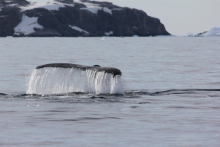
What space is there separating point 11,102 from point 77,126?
505 cm

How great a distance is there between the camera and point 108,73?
14109 mm

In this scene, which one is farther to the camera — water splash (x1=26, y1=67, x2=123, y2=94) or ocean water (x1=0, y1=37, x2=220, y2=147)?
water splash (x1=26, y1=67, x2=123, y2=94)

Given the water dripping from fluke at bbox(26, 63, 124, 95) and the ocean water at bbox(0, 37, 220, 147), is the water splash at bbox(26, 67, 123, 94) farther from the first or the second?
the ocean water at bbox(0, 37, 220, 147)

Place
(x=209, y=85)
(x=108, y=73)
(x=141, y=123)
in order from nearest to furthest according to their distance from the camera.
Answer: (x=141, y=123)
(x=108, y=73)
(x=209, y=85)

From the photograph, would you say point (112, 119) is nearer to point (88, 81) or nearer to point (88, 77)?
point (88, 77)

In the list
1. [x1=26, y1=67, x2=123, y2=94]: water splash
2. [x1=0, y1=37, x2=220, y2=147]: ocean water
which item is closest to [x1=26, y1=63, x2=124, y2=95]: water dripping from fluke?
[x1=26, y1=67, x2=123, y2=94]: water splash

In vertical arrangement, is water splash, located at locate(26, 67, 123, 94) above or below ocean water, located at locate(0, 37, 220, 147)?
above

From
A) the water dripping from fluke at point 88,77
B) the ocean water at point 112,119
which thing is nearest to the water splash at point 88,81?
the water dripping from fluke at point 88,77

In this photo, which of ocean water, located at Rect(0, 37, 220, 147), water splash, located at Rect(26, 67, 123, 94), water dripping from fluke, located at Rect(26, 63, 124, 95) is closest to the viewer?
ocean water, located at Rect(0, 37, 220, 147)

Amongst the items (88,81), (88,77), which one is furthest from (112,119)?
(88,81)

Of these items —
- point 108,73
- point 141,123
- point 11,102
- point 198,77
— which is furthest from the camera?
point 198,77

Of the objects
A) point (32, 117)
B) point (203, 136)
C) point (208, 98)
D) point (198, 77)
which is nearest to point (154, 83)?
point (198, 77)

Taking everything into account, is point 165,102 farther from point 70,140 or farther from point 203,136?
point 70,140

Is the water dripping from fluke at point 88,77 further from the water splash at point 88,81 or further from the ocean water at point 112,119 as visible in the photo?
the ocean water at point 112,119
